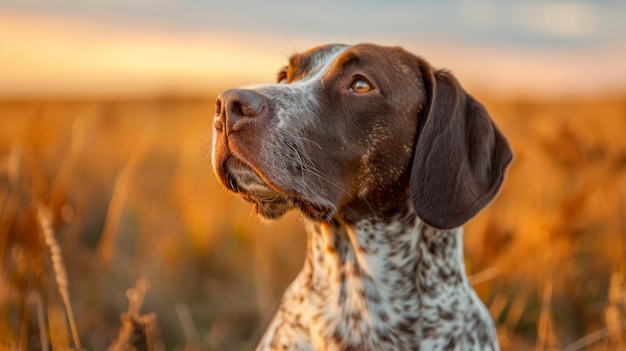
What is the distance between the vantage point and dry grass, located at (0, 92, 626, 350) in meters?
5.00

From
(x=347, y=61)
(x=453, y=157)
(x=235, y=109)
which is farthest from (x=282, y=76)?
(x=235, y=109)

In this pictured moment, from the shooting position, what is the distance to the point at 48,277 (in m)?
5.09

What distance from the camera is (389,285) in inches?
156

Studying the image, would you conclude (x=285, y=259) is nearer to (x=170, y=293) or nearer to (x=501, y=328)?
(x=170, y=293)

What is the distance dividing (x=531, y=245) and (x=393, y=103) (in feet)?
7.82

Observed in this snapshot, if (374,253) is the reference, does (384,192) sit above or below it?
above

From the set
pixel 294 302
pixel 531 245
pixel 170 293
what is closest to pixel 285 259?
pixel 170 293

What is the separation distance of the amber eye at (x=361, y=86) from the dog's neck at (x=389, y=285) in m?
0.55

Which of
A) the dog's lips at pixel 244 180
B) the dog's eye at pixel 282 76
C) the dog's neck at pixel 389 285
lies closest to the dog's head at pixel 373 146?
the dog's lips at pixel 244 180

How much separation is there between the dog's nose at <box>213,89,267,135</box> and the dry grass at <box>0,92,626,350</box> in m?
0.57

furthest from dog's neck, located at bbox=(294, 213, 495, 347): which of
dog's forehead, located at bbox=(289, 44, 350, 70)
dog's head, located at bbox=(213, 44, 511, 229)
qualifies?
dog's forehead, located at bbox=(289, 44, 350, 70)

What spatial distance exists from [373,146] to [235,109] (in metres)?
0.74

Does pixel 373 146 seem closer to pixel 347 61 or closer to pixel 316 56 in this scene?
pixel 347 61

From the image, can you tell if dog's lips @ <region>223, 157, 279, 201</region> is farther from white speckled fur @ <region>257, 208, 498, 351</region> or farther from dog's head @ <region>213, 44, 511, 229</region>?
white speckled fur @ <region>257, 208, 498, 351</region>
